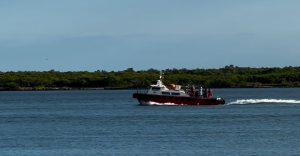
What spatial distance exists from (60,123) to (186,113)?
613 inches

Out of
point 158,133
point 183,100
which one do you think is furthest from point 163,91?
point 158,133

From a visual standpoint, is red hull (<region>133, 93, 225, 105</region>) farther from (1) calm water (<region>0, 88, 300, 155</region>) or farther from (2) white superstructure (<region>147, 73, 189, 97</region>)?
(1) calm water (<region>0, 88, 300, 155</region>)

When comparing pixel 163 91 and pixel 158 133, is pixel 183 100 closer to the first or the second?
pixel 163 91

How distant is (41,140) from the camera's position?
51.5m

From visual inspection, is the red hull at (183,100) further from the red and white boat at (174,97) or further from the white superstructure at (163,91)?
the white superstructure at (163,91)

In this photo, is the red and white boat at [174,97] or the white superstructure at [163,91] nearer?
the white superstructure at [163,91]

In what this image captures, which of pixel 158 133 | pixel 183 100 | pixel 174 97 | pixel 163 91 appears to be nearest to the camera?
pixel 158 133

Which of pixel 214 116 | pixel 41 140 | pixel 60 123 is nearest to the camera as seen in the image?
pixel 41 140

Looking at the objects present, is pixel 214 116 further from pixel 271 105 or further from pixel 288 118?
pixel 271 105

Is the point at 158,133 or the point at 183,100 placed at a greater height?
the point at 183,100

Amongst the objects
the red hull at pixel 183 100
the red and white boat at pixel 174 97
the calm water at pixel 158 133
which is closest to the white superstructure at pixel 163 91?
the red and white boat at pixel 174 97

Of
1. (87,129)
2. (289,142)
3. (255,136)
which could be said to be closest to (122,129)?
(87,129)

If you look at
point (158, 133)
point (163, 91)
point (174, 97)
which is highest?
point (163, 91)

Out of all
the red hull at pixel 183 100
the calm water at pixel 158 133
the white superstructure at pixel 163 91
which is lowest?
the calm water at pixel 158 133
